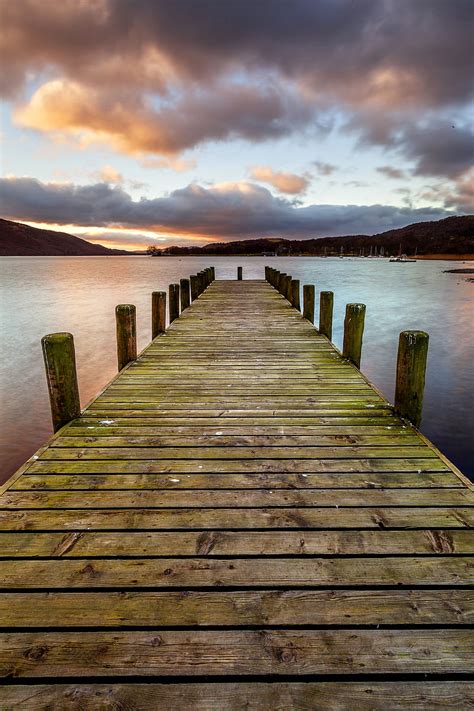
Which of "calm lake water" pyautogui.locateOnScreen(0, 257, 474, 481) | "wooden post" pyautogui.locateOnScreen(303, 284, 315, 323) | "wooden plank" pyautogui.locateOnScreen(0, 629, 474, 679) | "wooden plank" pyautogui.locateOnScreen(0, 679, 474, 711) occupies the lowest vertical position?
"calm lake water" pyautogui.locateOnScreen(0, 257, 474, 481)

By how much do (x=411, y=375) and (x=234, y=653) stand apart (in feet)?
10.1

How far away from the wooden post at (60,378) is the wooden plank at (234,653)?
230cm

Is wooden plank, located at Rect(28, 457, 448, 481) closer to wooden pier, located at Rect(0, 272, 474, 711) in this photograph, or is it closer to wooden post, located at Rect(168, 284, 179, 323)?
wooden pier, located at Rect(0, 272, 474, 711)

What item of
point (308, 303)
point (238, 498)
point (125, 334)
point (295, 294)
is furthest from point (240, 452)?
point (295, 294)

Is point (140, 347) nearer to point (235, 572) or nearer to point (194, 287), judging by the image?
point (194, 287)

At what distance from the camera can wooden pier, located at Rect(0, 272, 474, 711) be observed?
153 cm

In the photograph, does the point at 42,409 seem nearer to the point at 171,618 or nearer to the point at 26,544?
the point at 26,544

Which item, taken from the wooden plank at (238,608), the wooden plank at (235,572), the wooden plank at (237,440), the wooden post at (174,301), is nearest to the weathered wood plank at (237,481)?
the wooden plank at (237,440)

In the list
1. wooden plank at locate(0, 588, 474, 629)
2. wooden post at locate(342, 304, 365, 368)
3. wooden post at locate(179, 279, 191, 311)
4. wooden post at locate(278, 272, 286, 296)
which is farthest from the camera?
wooden post at locate(278, 272, 286, 296)

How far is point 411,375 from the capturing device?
402cm

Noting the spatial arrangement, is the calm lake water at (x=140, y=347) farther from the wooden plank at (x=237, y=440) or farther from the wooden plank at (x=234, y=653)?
the wooden plank at (x=234, y=653)

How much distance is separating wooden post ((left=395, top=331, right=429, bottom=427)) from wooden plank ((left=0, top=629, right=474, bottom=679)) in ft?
7.87

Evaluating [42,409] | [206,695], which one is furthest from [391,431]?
[42,409]

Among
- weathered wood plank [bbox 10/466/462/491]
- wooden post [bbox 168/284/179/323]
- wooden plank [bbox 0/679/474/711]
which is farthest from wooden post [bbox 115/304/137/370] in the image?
wooden plank [bbox 0/679/474/711]
